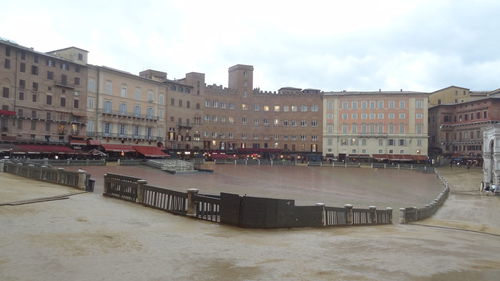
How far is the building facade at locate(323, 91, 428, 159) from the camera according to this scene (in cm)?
8844

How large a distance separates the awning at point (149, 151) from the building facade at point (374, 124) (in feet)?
133

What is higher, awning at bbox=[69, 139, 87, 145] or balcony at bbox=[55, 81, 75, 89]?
balcony at bbox=[55, 81, 75, 89]

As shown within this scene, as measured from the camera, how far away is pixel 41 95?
58.1 metres

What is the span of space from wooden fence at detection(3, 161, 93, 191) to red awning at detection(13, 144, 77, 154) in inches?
1081

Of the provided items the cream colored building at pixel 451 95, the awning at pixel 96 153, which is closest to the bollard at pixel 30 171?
the awning at pixel 96 153

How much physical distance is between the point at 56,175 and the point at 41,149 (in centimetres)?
3676

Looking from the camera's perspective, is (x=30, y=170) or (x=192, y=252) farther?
(x=30, y=170)

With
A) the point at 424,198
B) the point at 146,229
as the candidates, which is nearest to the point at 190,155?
the point at 424,198

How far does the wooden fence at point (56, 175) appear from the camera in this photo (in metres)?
20.5

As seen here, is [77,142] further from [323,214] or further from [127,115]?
[323,214]

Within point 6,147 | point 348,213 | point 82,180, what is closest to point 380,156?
point 6,147

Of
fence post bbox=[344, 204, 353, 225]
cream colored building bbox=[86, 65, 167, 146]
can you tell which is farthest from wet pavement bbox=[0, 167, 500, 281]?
cream colored building bbox=[86, 65, 167, 146]

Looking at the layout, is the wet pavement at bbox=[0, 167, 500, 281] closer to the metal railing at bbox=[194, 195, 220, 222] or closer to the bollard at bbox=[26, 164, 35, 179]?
the metal railing at bbox=[194, 195, 220, 222]

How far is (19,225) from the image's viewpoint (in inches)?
422
